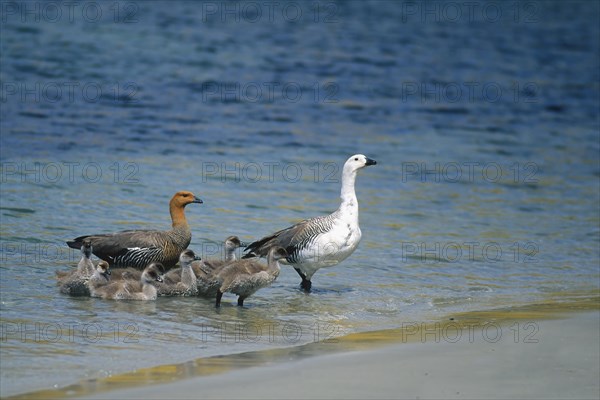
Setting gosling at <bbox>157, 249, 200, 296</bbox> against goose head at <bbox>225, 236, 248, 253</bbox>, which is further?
goose head at <bbox>225, 236, 248, 253</bbox>

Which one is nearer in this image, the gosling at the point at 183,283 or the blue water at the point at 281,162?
the blue water at the point at 281,162

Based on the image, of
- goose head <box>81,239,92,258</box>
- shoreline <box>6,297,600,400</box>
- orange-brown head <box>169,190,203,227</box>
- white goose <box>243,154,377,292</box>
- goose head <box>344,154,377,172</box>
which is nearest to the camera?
shoreline <box>6,297,600,400</box>

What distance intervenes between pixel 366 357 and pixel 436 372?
66 centimetres

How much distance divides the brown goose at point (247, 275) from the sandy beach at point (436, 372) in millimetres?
1721

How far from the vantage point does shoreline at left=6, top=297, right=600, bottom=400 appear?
26.3ft

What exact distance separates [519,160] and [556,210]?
394 cm

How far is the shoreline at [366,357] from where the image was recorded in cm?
802

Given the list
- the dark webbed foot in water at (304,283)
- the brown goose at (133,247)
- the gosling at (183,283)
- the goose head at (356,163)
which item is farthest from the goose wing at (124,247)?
the goose head at (356,163)

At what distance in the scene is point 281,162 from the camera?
19.1m

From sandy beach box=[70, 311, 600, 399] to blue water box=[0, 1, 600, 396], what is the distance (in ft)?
2.42

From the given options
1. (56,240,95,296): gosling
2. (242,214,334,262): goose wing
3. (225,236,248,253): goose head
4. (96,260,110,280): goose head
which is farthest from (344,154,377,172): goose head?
(56,240,95,296): gosling

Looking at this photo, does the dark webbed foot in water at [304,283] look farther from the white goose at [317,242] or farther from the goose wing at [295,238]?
the goose wing at [295,238]

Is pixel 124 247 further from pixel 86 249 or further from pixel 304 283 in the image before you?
pixel 304 283

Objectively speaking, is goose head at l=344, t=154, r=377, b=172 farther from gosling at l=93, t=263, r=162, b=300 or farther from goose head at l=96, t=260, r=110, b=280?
goose head at l=96, t=260, r=110, b=280
